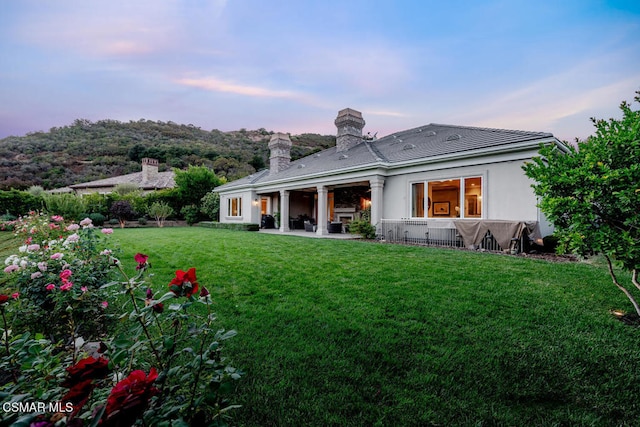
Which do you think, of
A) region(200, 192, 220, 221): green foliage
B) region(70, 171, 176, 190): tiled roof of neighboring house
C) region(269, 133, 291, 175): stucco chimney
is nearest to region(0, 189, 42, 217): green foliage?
region(200, 192, 220, 221): green foliage

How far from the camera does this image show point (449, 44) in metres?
12.2

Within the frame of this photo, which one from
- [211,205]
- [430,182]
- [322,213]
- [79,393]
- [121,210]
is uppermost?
[430,182]

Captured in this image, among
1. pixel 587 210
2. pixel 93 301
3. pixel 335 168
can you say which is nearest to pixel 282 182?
pixel 335 168

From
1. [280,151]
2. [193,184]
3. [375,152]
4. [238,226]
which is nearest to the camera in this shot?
[375,152]

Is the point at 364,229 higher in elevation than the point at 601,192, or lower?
lower

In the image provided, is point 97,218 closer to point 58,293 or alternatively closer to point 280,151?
point 280,151

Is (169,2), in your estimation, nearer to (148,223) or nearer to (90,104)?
(148,223)

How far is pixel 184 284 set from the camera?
144 cm

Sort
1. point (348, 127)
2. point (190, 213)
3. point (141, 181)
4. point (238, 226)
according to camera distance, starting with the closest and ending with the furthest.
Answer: point (348, 127), point (238, 226), point (190, 213), point (141, 181)

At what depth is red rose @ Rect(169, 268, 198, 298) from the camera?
1.37 meters

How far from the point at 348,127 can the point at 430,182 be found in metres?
7.66

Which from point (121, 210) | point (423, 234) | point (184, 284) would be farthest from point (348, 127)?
point (121, 210)

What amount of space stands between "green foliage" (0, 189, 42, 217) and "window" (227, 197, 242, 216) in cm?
1296

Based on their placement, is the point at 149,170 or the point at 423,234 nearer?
the point at 423,234
